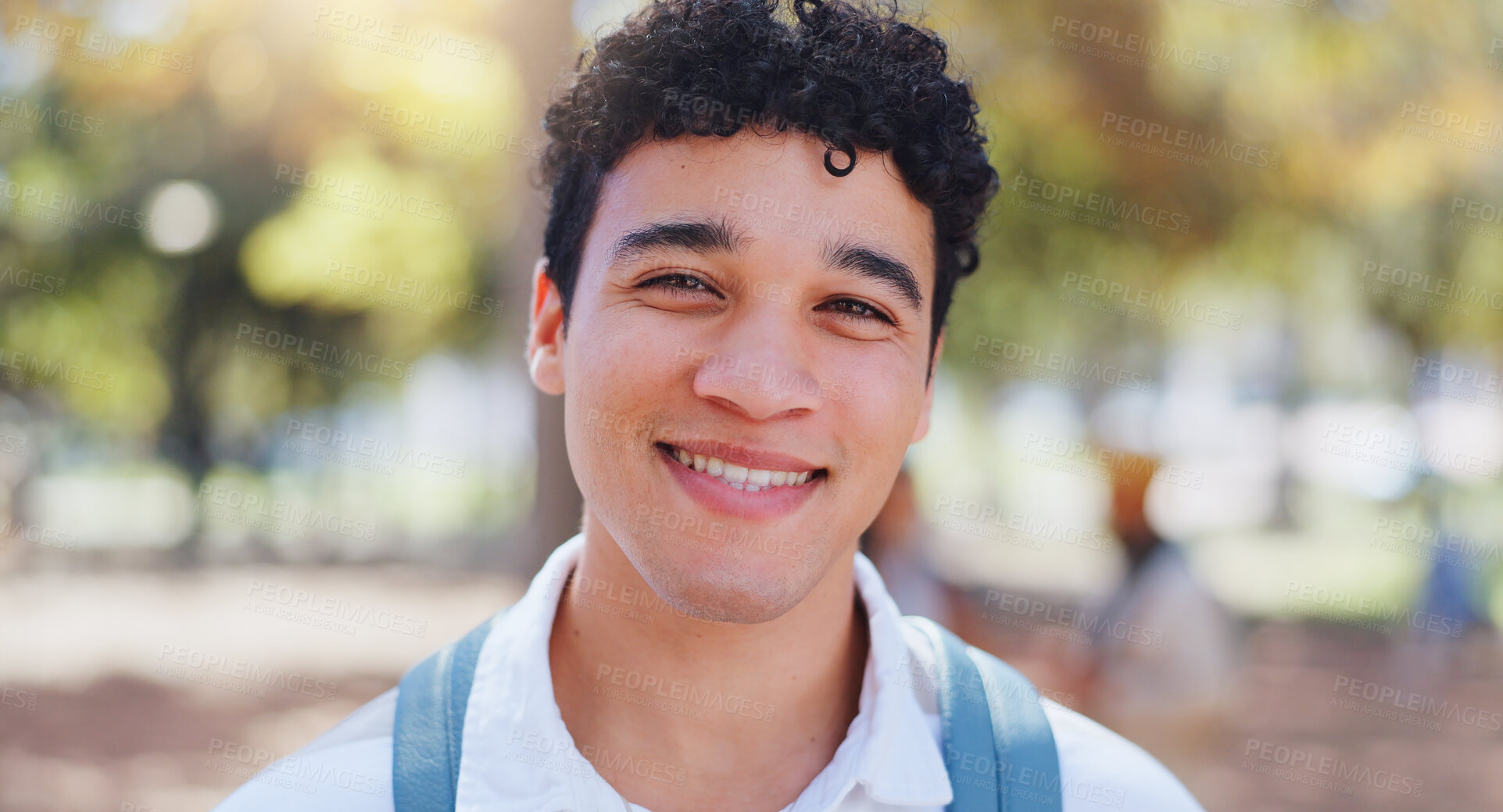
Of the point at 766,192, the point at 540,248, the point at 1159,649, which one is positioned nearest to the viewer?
the point at 766,192

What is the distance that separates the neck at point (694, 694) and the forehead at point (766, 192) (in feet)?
2.15

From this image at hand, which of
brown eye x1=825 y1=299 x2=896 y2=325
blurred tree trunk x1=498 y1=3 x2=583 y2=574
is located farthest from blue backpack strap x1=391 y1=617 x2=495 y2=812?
blurred tree trunk x1=498 y1=3 x2=583 y2=574

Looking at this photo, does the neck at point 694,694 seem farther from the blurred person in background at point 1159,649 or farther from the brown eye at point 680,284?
the blurred person in background at point 1159,649

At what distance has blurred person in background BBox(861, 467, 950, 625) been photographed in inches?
257

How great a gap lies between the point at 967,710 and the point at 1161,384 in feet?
67.1

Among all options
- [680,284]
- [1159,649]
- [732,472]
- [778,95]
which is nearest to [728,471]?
[732,472]

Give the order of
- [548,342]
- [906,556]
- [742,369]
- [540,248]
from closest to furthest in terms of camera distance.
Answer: [742,369] < [548,342] < [540,248] < [906,556]

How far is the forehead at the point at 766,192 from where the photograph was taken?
6.29 feet

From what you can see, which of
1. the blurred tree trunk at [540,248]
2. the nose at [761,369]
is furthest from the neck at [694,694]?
the blurred tree trunk at [540,248]

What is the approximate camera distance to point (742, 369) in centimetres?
Answer: 183

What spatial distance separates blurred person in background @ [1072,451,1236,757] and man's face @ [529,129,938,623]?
4462mm

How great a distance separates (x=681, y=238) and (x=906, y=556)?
5.29m

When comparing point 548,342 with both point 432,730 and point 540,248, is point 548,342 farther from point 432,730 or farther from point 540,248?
point 540,248

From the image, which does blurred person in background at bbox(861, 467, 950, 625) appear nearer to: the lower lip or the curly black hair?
the curly black hair
